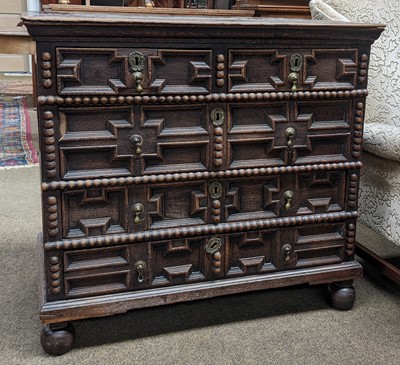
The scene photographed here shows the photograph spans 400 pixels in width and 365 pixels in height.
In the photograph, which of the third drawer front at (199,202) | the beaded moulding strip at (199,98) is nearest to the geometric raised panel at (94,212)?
the third drawer front at (199,202)

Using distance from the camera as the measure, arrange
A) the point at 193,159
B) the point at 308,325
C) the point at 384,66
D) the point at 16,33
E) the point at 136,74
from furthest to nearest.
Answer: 1. the point at 16,33
2. the point at 384,66
3. the point at 308,325
4. the point at 193,159
5. the point at 136,74

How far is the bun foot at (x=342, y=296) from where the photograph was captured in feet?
5.22

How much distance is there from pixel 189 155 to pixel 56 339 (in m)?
0.54

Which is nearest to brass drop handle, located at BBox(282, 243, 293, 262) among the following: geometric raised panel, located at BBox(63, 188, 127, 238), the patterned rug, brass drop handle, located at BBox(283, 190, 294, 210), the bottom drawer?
the bottom drawer

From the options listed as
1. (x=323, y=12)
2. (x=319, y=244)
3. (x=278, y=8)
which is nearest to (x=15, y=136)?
(x=278, y=8)

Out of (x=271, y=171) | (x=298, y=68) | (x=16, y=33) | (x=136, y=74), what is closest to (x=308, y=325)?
(x=271, y=171)

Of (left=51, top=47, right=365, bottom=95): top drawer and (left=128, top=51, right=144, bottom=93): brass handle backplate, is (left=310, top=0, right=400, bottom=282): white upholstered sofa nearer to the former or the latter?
(left=51, top=47, right=365, bottom=95): top drawer

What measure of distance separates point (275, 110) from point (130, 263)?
52cm

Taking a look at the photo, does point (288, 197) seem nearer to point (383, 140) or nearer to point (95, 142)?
point (383, 140)

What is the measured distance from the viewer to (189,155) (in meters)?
1.38

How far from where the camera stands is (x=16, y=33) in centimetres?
294

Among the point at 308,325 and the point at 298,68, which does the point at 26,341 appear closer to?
the point at 308,325

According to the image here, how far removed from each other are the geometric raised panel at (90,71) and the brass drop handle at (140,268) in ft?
1.38

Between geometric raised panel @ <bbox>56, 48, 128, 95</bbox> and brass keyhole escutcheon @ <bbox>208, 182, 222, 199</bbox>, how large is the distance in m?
0.33
